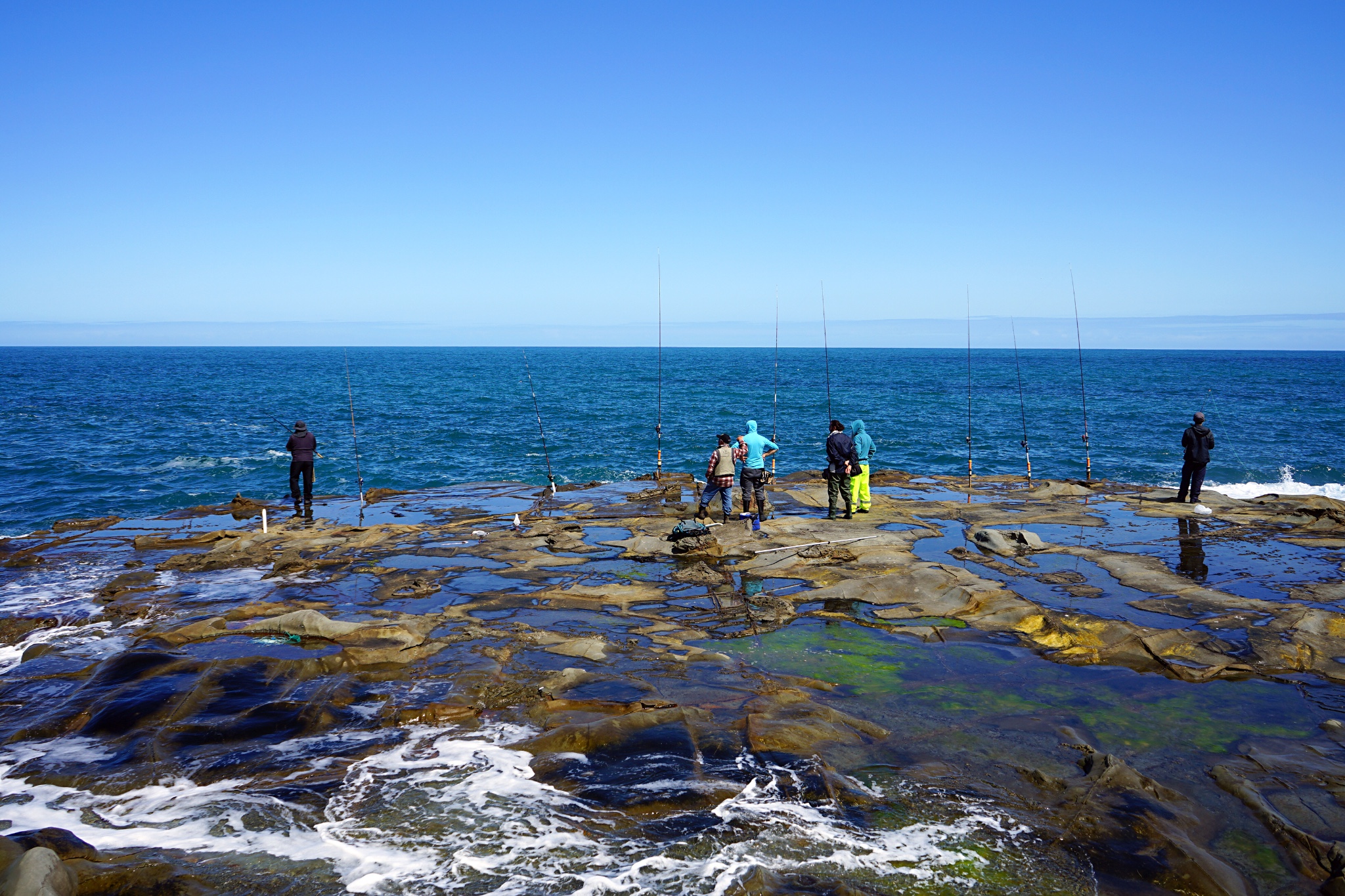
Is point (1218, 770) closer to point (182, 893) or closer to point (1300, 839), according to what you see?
point (1300, 839)

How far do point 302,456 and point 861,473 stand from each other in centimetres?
1385

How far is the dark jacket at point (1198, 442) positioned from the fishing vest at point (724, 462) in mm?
10954

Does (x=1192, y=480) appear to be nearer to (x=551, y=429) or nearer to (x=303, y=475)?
(x=303, y=475)

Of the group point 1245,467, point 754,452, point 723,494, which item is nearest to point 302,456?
point 723,494

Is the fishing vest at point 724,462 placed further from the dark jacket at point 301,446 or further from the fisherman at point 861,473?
the dark jacket at point 301,446

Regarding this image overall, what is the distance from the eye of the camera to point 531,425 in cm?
4444

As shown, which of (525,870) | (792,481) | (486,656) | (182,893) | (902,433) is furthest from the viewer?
(902,433)

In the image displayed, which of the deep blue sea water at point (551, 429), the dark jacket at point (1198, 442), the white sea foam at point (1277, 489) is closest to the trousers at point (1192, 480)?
the dark jacket at point (1198, 442)

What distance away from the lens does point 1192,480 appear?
64.5 ft

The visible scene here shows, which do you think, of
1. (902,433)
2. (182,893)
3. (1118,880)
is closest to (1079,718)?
(1118,880)

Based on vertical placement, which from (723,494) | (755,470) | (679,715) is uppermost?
(755,470)

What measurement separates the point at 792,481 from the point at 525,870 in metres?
18.2

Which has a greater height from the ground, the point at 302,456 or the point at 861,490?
the point at 302,456

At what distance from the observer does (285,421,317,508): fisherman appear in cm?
1973
